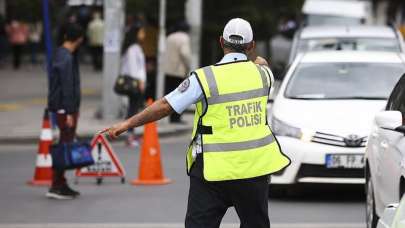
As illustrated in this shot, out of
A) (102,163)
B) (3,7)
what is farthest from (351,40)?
(3,7)

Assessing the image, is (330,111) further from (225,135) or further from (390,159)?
(225,135)

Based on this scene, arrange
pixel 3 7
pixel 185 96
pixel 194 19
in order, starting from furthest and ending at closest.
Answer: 1. pixel 3 7
2. pixel 194 19
3. pixel 185 96

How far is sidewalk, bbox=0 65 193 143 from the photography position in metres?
18.6

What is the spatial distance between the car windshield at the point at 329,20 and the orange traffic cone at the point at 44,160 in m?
18.1

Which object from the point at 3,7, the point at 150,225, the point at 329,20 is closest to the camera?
the point at 150,225

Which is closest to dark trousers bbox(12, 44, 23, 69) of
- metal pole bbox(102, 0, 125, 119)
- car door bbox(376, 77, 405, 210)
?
metal pole bbox(102, 0, 125, 119)

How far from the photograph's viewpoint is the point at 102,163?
44.0 feet

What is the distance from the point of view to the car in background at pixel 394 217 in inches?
214

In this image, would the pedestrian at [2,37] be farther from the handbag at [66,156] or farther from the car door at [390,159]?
the car door at [390,159]

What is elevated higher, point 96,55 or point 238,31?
point 238,31

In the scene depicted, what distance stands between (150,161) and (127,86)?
15.2 ft

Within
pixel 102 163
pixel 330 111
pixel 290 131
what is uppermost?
pixel 330 111

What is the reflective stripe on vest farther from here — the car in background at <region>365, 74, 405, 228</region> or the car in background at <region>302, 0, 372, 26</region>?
the car in background at <region>302, 0, 372, 26</region>

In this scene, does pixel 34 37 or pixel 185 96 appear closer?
pixel 185 96
